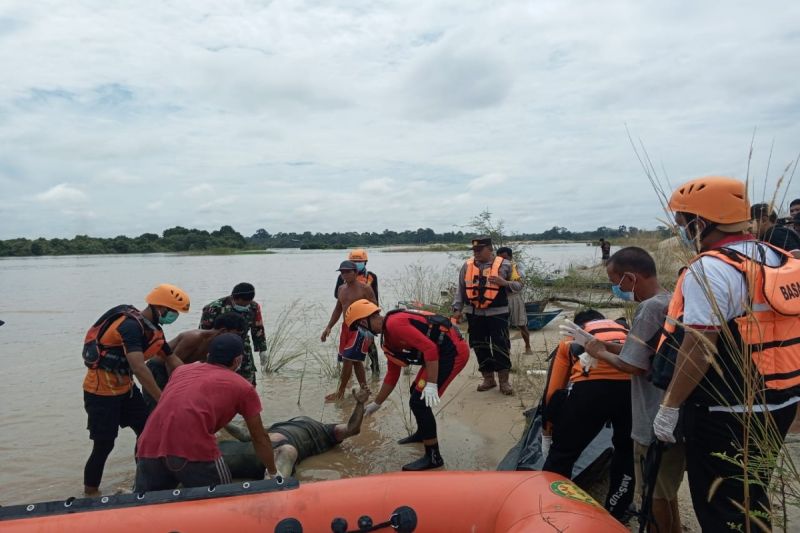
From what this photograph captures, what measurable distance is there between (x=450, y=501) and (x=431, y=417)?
1.58m

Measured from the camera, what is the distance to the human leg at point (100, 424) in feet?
12.0

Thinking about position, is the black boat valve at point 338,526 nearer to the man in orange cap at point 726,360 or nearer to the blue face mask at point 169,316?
the man in orange cap at point 726,360

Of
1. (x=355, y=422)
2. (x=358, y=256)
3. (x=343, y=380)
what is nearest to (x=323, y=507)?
(x=355, y=422)

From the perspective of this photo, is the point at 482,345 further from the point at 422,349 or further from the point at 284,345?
the point at 284,345

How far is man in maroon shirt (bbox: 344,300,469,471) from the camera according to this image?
3.91m

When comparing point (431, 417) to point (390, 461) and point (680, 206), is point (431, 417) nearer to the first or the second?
point (390, 461)

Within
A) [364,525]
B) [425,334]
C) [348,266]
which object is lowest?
[364,525]

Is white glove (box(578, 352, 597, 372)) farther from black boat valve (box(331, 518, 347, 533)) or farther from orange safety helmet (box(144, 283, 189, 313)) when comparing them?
orange safety helmet (box(144, 283, 189, 313))

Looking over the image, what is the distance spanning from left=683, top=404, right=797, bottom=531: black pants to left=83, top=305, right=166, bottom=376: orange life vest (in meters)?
3.25

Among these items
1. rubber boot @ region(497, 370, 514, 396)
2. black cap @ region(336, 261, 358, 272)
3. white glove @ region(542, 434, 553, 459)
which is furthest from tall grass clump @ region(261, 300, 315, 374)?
white glove @ region(542, 434, 553, 459)

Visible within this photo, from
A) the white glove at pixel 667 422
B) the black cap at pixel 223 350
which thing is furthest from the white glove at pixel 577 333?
the black cap at pixel 223 350

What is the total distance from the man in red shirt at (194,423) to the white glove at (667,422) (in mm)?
1958

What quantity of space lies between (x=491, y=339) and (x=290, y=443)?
7.79 ft

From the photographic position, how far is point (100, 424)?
367 centimetres
